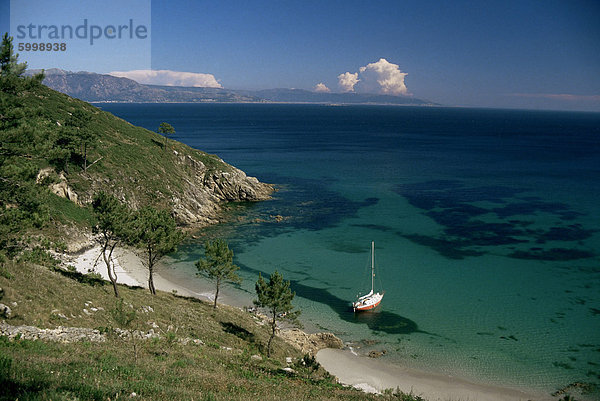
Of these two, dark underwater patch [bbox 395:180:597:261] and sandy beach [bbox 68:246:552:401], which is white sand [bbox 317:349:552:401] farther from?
dark underwater patch [bbox 395:180:597:261]

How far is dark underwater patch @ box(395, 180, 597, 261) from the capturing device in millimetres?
63719

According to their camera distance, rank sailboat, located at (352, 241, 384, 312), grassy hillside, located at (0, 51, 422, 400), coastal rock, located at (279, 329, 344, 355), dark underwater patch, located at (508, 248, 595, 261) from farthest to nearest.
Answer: dark underwater patch, located at (508, 248, 595, 261), sailboat, located at (352, 241, 384, 312), coastal rock, located at (279, 329, 344, 355), grassy hillside, located at (0, 51, 422, 400)

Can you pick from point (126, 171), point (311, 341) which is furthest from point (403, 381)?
point (126, 171)

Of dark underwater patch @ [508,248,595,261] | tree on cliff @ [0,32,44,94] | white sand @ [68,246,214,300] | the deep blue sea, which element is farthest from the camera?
dark underwater patch @ [508,248,595,261]

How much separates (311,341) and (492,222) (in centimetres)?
5410

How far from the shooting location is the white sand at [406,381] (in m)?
31.9

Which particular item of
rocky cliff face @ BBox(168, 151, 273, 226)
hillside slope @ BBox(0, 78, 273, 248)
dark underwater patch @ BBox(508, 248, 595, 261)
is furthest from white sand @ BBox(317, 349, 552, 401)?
rocky cliff face @ BBox(168, 151, 273, 226)

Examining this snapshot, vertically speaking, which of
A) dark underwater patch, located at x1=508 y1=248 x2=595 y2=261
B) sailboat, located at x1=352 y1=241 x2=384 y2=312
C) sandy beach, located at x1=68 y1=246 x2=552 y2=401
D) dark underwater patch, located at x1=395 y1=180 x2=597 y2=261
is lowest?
sandy beach, located at x1=68 y1=246 x2=552 y2=401

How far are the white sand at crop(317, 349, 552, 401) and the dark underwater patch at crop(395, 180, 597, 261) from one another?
97.5ft

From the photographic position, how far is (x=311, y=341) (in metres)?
39.1

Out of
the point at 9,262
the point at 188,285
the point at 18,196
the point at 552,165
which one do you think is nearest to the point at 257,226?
the point at 188,285

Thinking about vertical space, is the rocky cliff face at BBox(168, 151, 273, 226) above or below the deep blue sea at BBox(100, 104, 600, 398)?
above

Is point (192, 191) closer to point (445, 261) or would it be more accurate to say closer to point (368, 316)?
point (368, 316)

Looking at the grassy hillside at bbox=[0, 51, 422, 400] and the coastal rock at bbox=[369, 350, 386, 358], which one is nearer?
the grassy hillside at bbox=[0, 51, 422, 400]
